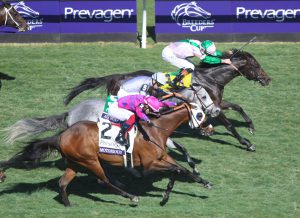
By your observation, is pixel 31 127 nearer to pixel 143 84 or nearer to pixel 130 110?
pixel 130 110

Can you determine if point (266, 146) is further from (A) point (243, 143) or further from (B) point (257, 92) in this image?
(B) point (257, 92)

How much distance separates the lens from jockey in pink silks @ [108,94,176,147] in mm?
9820

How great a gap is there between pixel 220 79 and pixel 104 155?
3997mm

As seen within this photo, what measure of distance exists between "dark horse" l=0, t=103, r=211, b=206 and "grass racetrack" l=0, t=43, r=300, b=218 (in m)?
0.44

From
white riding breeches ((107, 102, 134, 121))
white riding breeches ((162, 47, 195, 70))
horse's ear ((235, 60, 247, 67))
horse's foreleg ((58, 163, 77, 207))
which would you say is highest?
white riding breeches ((162, 47, 195, 70))

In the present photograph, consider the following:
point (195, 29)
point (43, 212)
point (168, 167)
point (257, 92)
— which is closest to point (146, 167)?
point (168, 167)

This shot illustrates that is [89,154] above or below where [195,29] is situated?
below

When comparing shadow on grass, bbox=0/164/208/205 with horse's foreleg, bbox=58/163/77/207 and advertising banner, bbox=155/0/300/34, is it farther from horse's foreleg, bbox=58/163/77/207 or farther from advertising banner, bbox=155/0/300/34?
advertising banner, bbox=155/0/300/34

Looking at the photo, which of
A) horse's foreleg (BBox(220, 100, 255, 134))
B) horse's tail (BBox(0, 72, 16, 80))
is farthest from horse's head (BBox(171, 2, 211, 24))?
horse's foreleg (BBox(220, 100, 255, 134))

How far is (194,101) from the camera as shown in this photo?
11211 millimetres

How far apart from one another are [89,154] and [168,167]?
1098mm

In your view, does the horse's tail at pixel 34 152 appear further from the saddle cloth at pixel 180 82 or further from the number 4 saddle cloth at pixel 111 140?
the saddle cloth at pixel 180 82

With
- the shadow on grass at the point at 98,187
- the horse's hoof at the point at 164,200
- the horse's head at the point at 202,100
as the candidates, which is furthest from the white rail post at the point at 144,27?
the horse's hoof at the point at 164,200

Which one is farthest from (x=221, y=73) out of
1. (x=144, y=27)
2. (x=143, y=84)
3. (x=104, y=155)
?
(x=144, y=27)
